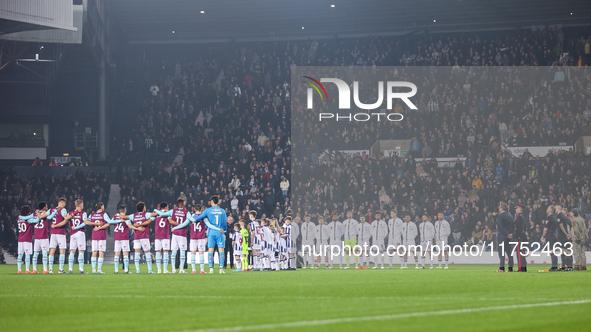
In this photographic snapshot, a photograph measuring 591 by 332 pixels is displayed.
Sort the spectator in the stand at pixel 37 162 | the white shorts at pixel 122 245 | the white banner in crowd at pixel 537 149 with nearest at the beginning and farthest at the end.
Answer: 1. the white shorts at pixel 122 245
2. the white banner in crowd at pixel 537 149
3. the spectator in the stand at pixel 37 162

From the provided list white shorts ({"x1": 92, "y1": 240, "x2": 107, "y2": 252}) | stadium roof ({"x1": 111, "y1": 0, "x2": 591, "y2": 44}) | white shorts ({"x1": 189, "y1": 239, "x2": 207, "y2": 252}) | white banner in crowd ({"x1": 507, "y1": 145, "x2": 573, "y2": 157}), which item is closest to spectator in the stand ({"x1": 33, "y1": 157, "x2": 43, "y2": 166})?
stadium roof ({"x1": 111, "y1": 0, "x2": 591, "y2": 44})

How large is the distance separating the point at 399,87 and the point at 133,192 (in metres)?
14.8

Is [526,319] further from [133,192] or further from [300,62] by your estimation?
[300,62]

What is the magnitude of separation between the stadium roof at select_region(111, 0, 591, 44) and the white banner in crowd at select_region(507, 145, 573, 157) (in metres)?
10.1

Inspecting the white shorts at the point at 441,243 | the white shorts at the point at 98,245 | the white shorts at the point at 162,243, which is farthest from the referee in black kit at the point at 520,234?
the white shorts at the point at 98,245

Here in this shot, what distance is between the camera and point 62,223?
1970 cm

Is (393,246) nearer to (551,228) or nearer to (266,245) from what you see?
(266,245)

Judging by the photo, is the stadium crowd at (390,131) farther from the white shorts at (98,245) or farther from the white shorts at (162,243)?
the white shorts at (98,245)

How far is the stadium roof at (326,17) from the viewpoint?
38.9 m

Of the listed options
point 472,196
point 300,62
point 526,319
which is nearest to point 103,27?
point 300,62

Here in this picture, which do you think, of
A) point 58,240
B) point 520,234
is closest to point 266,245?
point 58,240

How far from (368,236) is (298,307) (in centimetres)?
1766

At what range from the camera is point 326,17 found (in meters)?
41.4

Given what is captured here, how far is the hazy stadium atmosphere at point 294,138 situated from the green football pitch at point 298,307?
13.2 feet
